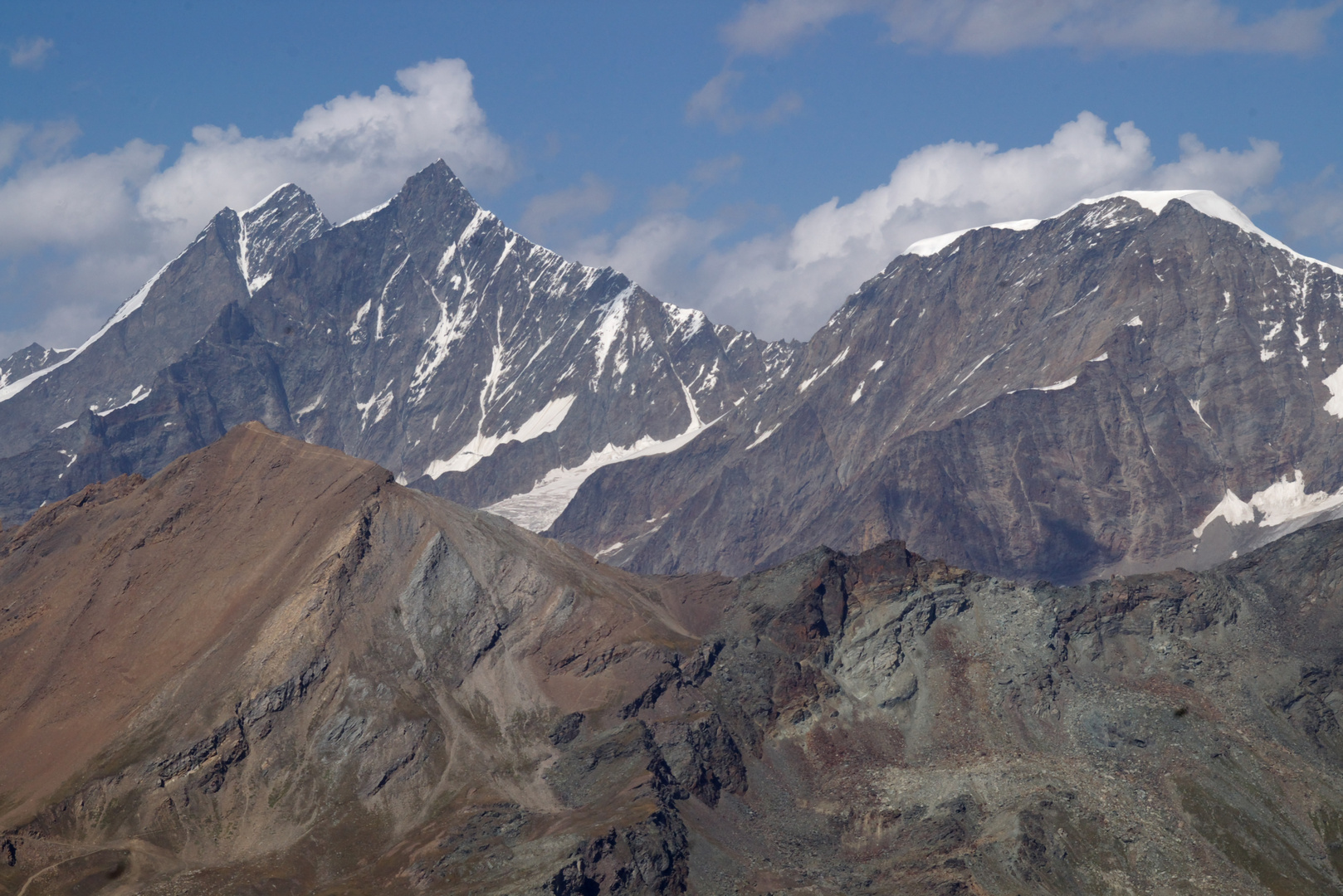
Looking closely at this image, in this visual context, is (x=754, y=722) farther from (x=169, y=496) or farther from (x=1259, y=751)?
(x=169, y=496)

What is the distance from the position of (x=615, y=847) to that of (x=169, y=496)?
84325mm

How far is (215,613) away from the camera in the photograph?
167 m

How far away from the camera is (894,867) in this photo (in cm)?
13775

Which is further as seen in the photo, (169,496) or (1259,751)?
(169,496)

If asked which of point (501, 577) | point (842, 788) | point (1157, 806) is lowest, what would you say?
point (1157, 806)

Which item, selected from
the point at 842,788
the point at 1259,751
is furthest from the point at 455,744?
the point at 1259,751

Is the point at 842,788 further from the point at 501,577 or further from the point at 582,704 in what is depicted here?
the point at 501,577

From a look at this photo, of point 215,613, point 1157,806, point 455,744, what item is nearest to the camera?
point 1157,806

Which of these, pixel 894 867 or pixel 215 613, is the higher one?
pixel 215 613

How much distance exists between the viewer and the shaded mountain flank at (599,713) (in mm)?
136750

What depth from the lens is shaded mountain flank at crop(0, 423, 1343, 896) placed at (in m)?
137

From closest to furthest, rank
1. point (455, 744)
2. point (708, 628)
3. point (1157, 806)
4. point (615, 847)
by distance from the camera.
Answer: point (615, 847) → point (1157, 806) → point (455, 744) → point (708, 628)

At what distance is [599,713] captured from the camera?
159 metres

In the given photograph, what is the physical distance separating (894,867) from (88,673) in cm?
8739
